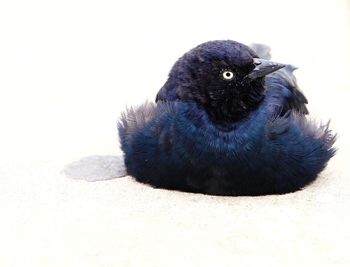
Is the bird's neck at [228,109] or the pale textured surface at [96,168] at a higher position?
the bird's neck at [228,109]

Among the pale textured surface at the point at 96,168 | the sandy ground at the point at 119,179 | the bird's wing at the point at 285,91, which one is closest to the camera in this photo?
the sandy ground at the point at 119,179

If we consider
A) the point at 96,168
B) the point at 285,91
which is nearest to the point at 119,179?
the point at 96,168

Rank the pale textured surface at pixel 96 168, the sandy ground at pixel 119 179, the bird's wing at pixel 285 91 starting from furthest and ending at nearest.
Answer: the pale textured surface at pixel 96 168, the bird's wing at pixel 285 91, the sandy ground at pixel 119 179

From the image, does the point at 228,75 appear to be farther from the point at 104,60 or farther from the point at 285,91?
the point at 104,60

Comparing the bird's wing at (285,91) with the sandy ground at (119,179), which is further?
the bird's wing at (285,91)

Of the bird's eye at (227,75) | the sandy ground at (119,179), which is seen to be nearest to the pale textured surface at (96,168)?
the sandy ground at (119,179)

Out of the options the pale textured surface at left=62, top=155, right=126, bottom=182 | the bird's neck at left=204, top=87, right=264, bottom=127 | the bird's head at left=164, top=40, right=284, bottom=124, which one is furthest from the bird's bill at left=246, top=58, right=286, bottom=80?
the pale textured surface at left=62, top=155, right=126, bottom=182

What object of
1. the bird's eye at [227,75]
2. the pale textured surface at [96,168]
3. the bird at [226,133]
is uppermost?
the bird's eye at [227,75]

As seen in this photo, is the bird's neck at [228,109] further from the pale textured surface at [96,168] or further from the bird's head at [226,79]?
the pale textured surface at [96,168]
